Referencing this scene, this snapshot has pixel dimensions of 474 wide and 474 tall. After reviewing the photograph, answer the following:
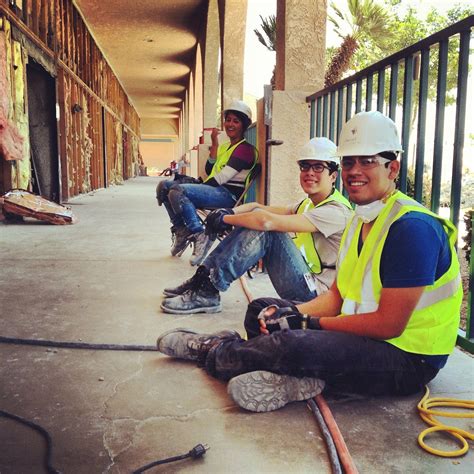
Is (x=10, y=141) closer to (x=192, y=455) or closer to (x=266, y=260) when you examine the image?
(x=266, y=260)

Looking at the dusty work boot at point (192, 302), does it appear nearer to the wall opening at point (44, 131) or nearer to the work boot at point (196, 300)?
the work boot at point (196, 300)

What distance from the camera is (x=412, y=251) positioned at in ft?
6.01

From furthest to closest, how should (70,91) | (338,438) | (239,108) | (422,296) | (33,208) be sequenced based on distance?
(70,91)
(33,208)
(239,108)
(422,296)
(338,438)

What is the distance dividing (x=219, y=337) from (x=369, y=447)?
880mm

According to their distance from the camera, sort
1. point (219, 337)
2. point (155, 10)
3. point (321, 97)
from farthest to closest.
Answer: point (155, 10)
point (321, 97)
point (219, 337)

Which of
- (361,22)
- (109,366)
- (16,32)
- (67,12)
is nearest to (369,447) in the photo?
(109,366)

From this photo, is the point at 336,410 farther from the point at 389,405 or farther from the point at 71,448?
the point at 71,448

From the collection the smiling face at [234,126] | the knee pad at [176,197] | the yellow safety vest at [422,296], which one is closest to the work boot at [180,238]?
the knee pad at [176,197]

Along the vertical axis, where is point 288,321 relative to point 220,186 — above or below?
below

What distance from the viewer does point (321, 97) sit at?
4121mm

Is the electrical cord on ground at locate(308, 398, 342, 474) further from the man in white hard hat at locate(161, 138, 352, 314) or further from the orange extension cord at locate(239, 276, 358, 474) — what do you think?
the man in white hard hat at locate(161, 138, 352, 314)

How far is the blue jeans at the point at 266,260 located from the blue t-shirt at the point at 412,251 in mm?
994

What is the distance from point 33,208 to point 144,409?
5.88 metres

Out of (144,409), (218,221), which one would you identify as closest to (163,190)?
(218,221)
